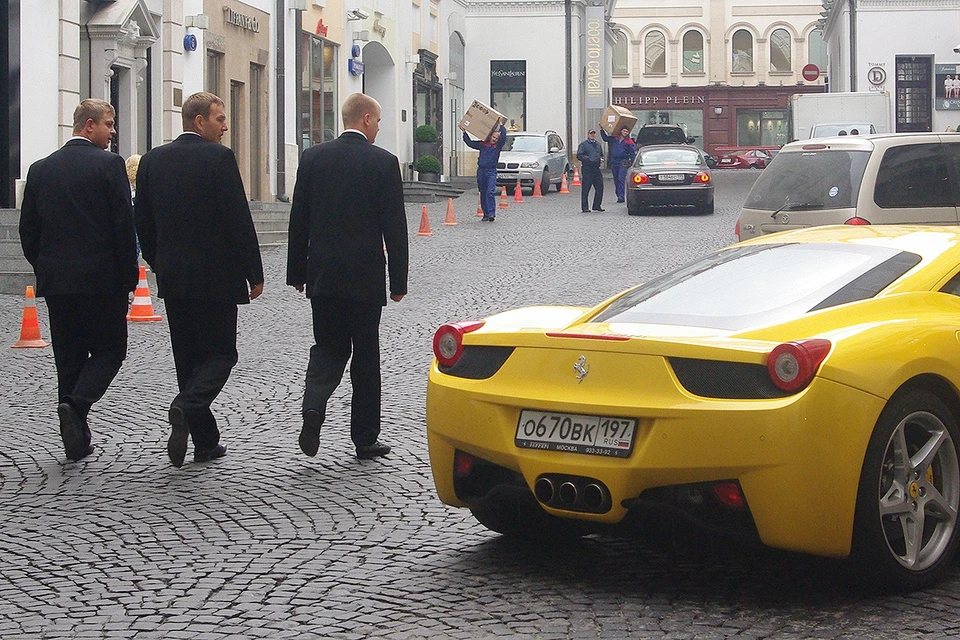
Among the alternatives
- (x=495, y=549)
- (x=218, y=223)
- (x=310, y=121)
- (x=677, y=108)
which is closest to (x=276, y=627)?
(x=495, y=549)

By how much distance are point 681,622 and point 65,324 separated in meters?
4.18

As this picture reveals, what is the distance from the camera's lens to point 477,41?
54.1 meters

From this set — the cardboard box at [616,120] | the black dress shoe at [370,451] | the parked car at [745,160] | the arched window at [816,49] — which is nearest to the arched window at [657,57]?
the arched window at [816,49]

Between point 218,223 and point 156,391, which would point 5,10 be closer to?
point 156,391

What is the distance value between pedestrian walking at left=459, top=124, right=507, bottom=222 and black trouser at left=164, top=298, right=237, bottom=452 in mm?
18566

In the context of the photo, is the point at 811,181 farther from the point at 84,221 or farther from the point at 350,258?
the point at 84,221

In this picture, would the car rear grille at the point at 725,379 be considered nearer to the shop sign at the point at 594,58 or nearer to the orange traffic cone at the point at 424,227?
the orange traffic cone at the point at 424,227

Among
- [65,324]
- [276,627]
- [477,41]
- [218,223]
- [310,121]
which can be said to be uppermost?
[477,41]

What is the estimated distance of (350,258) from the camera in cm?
733

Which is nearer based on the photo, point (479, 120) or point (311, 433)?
point (311, 433)

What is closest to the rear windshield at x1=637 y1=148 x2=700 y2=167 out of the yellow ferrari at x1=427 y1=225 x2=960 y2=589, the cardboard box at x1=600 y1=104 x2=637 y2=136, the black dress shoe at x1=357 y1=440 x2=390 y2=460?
the cardboard box at x1=600 y1=104 x2=637 y2=136

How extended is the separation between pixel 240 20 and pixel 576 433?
25.4 meters

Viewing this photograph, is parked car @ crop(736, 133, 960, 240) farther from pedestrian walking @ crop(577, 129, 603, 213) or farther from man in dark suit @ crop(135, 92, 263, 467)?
pedestrian walking @ crop(577, 129, 603, 213)

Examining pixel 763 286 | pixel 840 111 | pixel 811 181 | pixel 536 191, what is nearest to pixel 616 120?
pixel 536 191
